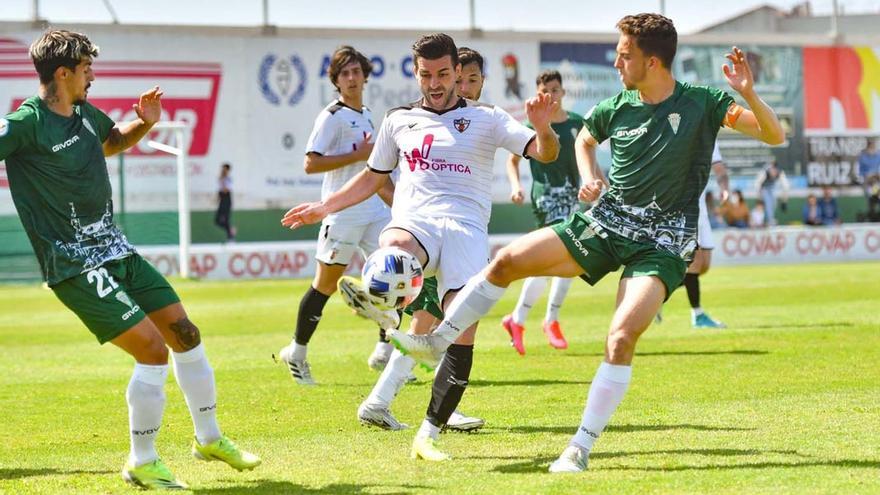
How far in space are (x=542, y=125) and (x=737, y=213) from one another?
34.8 meters

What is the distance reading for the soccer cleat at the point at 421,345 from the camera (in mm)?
7523

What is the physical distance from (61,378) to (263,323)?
6098mm

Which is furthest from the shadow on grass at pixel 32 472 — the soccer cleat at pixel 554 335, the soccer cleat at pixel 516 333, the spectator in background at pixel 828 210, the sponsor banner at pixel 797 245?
the spectator in background at pixel 828 210

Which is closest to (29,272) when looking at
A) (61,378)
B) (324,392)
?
(61,378)

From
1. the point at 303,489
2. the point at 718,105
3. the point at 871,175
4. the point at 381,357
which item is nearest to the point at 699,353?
the point at 381,357

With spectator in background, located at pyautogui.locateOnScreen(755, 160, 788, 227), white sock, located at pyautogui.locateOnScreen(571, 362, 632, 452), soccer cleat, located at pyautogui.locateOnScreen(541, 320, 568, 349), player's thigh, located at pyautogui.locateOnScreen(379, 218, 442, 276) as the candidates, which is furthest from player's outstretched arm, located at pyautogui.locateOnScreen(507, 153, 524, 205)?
spectator in background, located at pyautogui.locateOnScreen(755, 160, 788, 227)

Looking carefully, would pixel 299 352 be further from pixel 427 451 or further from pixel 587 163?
pixel 587 163

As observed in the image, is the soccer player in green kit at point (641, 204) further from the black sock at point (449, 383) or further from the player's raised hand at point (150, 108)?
the player's raised hand at point (150, 108)

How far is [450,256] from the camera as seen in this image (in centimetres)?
815

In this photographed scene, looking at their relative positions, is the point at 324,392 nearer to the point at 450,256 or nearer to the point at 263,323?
the point at 450,256

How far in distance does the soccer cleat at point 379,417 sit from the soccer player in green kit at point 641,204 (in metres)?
1.55

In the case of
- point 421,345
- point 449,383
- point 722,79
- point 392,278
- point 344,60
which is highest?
point 722,79

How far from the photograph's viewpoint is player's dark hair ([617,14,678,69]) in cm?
745

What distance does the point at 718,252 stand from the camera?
3612cm
